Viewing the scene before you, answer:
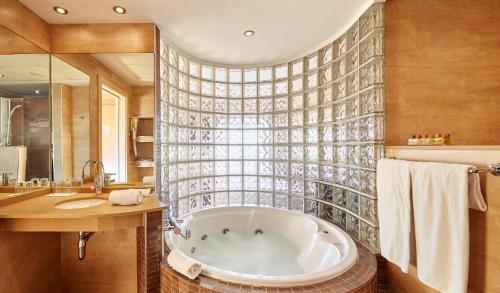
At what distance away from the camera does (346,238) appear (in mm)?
1734

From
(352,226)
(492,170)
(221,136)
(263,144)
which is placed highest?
(221,136)

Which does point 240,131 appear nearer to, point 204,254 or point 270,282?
point 204,254

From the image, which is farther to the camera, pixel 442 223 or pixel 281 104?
pixel 281 104

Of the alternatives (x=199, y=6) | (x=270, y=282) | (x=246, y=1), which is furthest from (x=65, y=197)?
(x=246, y=1)

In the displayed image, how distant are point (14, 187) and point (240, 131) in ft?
6.35

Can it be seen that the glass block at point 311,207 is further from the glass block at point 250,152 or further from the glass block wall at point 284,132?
the glass block at point 250,152

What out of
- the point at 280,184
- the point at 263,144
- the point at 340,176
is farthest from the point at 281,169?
the point at 340,176

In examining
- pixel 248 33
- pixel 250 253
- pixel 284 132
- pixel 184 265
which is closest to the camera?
pixel 184 265

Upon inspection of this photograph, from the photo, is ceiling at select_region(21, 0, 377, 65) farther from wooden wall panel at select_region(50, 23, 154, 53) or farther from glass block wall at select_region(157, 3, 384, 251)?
glass block wall at select_region(157, 3, 384, 251)

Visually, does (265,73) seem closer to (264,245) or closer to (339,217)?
(339,217)

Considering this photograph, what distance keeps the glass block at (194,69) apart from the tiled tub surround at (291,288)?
186cm

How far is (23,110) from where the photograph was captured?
159cm

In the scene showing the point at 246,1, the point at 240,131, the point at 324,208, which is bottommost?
the point at 324,208

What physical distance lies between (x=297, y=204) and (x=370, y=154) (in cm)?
110
